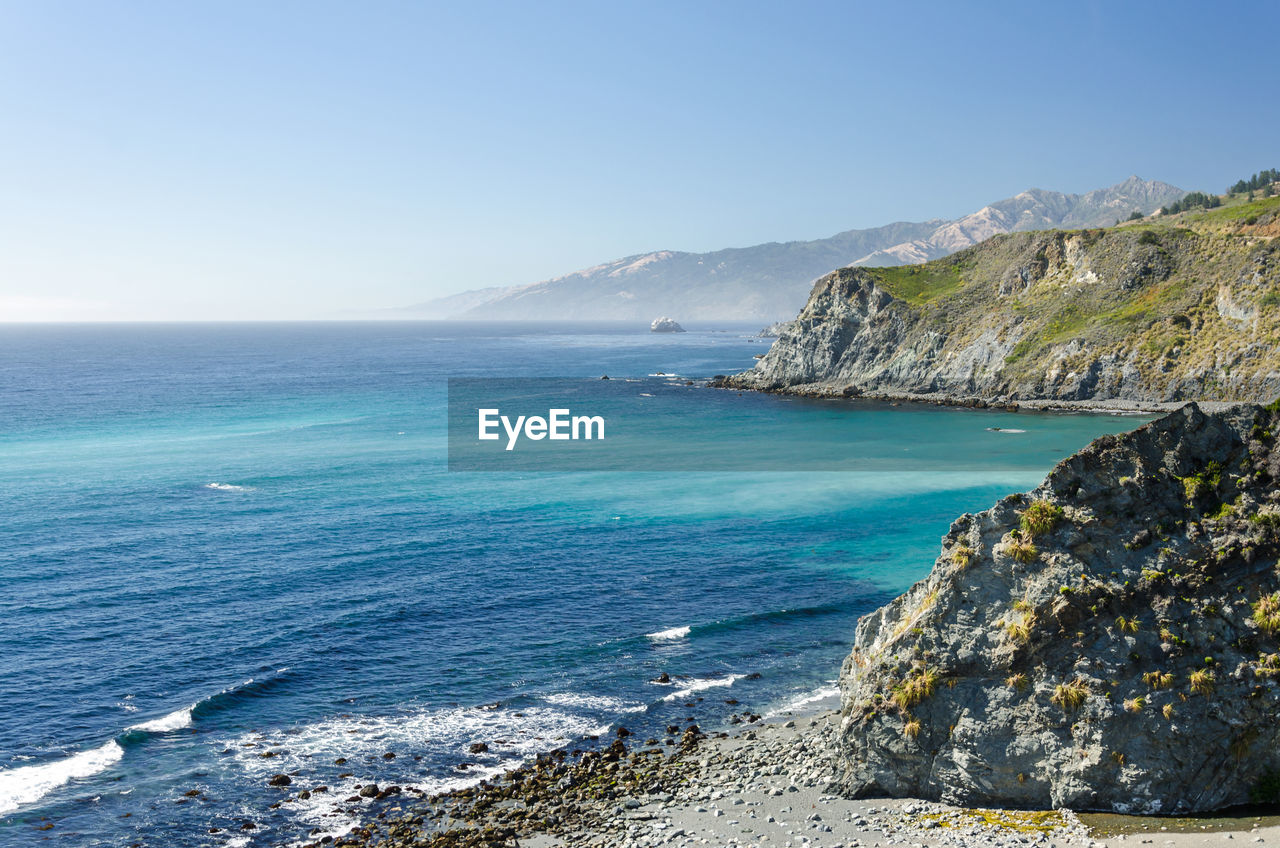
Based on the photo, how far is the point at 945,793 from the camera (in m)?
24.8

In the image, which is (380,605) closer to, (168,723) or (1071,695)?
(168,723)

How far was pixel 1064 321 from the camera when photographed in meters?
134

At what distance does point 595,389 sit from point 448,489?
9052 cm

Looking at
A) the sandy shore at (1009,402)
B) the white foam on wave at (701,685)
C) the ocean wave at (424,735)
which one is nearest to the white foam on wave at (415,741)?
the ocean wave at (424,735)

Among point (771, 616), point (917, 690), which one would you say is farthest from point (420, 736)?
point (771, 616)

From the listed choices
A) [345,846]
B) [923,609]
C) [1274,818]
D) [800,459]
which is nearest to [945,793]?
[923,609]

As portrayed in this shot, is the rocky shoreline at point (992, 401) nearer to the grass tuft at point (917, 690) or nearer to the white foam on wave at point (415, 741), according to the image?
the grass tuft at point (917, 690)

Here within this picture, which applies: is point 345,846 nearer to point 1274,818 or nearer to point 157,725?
point 157,725

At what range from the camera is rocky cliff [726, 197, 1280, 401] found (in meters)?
114

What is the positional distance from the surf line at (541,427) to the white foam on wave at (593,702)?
68103 mm

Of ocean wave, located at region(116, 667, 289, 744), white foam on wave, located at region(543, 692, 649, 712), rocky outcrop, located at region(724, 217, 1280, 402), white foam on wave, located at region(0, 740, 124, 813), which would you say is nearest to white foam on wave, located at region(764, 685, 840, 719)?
white foam on wave, located at region(543, 692, 649, 712)

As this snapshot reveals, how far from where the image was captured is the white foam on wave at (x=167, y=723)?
112 feet

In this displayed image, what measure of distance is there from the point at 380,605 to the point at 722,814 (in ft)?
90.3

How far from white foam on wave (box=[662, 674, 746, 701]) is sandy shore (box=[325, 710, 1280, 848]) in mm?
3902
